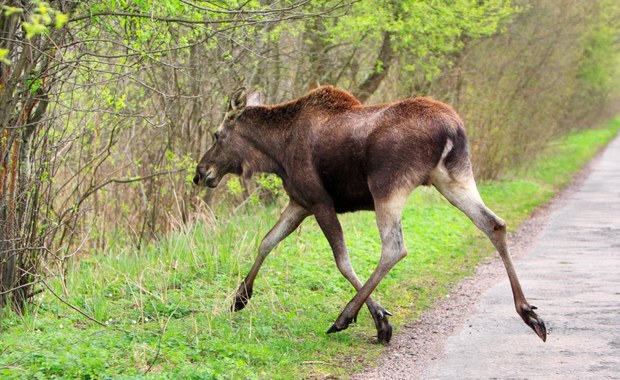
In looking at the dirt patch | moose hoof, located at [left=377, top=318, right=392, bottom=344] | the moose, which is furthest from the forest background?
moose hoof, located at [left=377, top=318, right=392, bottom=344]

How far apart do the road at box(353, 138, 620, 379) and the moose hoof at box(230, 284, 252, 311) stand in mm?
1486

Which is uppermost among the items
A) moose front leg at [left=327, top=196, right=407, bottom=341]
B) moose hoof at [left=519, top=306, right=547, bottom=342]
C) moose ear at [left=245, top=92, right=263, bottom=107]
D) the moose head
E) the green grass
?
moose ear at [left=245, top=92, right=263, bottom=107]

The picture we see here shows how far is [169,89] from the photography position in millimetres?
11828

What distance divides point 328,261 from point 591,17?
2105cm

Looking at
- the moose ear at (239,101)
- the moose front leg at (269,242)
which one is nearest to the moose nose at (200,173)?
the moose ear at (239,101)

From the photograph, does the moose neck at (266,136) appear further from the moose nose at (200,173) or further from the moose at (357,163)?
the moose nose at (200,173)

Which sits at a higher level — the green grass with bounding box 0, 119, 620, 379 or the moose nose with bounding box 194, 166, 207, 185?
the moose nose with bounding box 194, 166, 207, 185

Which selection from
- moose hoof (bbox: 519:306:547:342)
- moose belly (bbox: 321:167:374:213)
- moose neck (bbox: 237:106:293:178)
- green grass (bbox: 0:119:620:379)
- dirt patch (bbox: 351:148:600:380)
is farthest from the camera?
moose neck (bbox: 237:106:293:178)

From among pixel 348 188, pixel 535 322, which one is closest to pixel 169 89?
pixel 348 188

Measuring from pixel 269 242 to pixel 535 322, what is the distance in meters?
2.56

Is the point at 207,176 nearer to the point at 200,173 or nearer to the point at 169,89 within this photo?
the point at 200,173

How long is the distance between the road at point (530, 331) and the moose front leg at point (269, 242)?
1.43 meters

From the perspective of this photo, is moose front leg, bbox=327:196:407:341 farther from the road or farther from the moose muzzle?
the moose muzzle

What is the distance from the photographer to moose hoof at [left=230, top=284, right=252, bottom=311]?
855 cm
